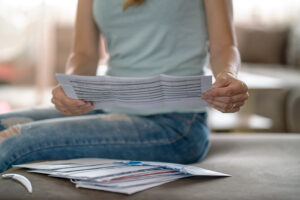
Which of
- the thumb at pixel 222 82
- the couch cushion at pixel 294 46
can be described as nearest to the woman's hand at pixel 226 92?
the thumb at pixel 222 82

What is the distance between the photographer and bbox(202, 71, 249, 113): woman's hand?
28.3 inches

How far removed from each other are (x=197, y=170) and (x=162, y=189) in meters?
0.10

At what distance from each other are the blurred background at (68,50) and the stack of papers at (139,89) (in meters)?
1.25

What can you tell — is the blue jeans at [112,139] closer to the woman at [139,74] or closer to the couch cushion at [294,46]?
the woman at [139,74]

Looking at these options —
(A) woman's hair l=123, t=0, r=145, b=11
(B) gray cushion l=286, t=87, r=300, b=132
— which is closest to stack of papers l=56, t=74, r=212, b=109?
(A) woman's hair l=123, t=0, r=145, b=11

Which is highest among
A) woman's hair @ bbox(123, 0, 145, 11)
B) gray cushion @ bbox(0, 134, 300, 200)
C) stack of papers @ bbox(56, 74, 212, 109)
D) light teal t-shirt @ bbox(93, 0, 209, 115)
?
woman's hair @ bbox(123, 0, 145, 11)

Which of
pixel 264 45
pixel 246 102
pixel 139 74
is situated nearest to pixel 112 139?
pixel 139 74

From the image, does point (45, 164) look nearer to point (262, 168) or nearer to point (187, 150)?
point (187, 150)

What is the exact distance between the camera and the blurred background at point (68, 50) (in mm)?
2330

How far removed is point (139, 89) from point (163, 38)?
0.27 m

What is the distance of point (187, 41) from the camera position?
0.98 m

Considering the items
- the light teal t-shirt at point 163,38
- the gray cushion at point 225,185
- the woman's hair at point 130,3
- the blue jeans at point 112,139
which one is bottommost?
the gray cushion at point 225,185

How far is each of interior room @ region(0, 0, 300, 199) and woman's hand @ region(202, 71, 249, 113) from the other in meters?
0.14

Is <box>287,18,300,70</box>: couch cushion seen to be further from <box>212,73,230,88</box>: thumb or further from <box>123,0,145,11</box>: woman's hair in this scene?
<box>212,73,230,88</box>: thumb
